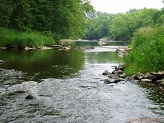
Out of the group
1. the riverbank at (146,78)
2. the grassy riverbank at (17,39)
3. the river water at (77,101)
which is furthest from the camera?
the grassy riverbank at (17,39)

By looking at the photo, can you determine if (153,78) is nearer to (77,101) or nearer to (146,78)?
(146,78)

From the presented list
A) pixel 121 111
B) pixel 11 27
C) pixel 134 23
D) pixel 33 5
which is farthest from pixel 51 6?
pixel 134 23

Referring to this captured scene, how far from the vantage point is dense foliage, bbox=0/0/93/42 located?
44975 millimetres

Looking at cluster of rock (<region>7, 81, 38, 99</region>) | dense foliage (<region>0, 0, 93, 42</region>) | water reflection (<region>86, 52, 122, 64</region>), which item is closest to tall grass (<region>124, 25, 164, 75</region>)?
cluster of rock (<region>7, 81, 38, 99</region>)

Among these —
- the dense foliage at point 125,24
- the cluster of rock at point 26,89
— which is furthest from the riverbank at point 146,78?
the dense foliage at point 125,24

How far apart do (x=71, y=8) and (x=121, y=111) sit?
4568 centimetres

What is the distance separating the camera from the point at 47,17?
50969mm

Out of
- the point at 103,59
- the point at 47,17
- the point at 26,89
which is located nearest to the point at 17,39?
the point at 47,17

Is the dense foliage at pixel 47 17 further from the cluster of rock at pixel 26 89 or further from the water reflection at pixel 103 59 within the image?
the cluster of rock at pixel 26 89

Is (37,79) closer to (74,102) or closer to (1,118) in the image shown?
(74,102)

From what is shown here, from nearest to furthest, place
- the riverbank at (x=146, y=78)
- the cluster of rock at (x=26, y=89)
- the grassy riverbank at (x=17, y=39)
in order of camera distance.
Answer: the cluster of rock at (x=26, y=89) → the riverbank at (x=146, y=78) → the grassy riverbank at (x=17, y=39)

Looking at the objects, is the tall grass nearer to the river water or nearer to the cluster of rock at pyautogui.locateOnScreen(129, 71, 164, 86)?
the cluster of rock at pyautogui.locateOnScreen(129, 71, 164, 86)

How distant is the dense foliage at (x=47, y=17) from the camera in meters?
45.0

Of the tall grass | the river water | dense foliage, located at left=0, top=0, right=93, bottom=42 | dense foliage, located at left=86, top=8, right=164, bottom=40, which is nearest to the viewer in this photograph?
the river water
